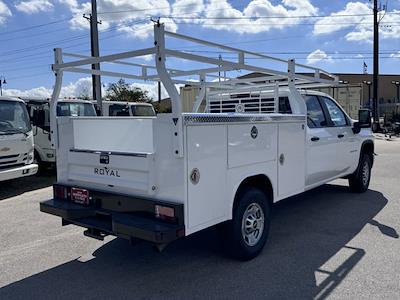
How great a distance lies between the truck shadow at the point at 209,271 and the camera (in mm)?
3840

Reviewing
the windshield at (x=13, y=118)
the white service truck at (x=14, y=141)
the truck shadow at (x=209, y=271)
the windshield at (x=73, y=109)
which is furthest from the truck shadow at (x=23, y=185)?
the truck shadow at (x=209, y=271)

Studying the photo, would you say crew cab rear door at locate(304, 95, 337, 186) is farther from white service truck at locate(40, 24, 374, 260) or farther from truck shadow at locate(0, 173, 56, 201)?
truck shadow at locate(0, 173, 56, 201)

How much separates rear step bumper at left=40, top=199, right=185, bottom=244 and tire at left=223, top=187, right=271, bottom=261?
85 cm

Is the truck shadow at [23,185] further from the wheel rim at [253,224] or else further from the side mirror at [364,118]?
the side mirror at [364,118]

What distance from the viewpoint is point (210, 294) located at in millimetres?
3771

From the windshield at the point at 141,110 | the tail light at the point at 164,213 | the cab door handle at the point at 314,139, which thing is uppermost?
the windshield at the point at 141,110

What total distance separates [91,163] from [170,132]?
1.28m

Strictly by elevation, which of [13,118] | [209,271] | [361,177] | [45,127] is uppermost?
[13,118]

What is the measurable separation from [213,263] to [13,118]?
660 centimetres

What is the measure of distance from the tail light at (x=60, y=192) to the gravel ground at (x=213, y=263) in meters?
0.72

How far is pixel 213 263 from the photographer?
178 inches

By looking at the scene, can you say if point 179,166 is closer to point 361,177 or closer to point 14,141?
point 361,177

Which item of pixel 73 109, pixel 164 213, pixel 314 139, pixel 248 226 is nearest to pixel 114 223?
pixel 164 213

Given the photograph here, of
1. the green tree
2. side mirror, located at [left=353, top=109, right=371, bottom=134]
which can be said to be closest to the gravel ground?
side mirror, located at [left=353, top=109, right=371, bottom=134]
